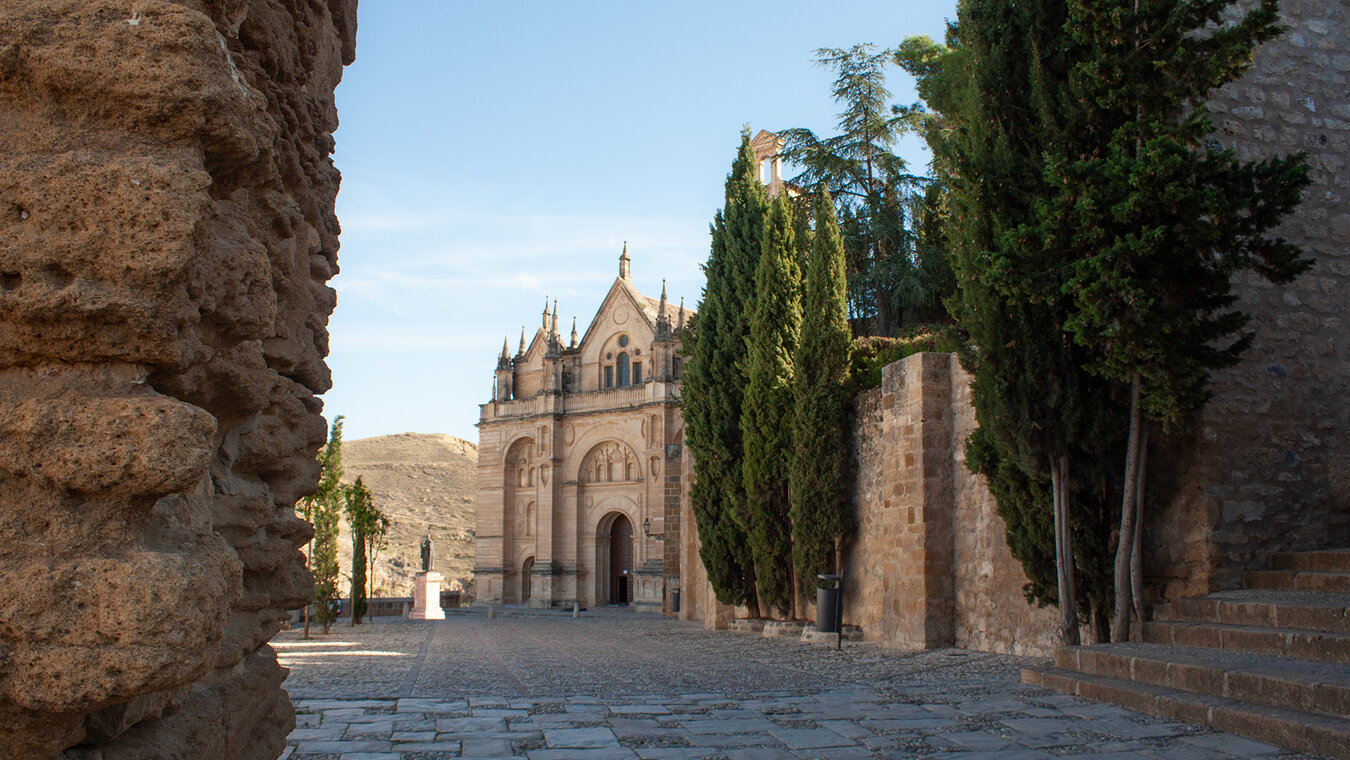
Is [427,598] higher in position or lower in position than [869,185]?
lower

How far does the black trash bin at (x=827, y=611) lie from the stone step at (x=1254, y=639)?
5.97 metres

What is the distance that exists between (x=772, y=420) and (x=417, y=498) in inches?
2537

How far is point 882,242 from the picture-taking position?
24266 millimetres

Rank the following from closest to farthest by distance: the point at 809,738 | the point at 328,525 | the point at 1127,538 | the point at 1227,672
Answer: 1. the point at 809,738
2. the point at 1227,672
3. the point at 1127,538
4. the point at 328,525

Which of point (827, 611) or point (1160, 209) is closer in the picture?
point (1160, 209)

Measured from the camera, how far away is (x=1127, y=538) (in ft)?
25.1

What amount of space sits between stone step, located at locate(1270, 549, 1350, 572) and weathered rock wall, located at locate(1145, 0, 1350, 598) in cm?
13

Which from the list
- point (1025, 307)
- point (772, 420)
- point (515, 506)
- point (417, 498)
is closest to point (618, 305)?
point (515, 506)

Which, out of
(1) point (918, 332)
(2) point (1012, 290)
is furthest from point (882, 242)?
(2) point (1012, 290)

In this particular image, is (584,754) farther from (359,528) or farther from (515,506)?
(515,506)

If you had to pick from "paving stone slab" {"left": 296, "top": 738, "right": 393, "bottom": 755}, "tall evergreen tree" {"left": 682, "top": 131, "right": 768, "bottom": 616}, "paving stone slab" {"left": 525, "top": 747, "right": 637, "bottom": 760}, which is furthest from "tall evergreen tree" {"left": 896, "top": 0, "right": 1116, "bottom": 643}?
"tall evergreen tree" {"left": 682, "top": 131, "right": 768, "bottom": 616}

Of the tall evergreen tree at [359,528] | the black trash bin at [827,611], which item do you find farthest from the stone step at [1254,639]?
the tall evergreen tree at [359,528]

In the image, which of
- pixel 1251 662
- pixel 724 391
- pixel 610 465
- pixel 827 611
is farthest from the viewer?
pixel 610 465

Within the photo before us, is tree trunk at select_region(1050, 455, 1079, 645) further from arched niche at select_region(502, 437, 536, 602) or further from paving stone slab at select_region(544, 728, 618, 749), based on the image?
arched niche at select_region(502, 437, 536, 602)
